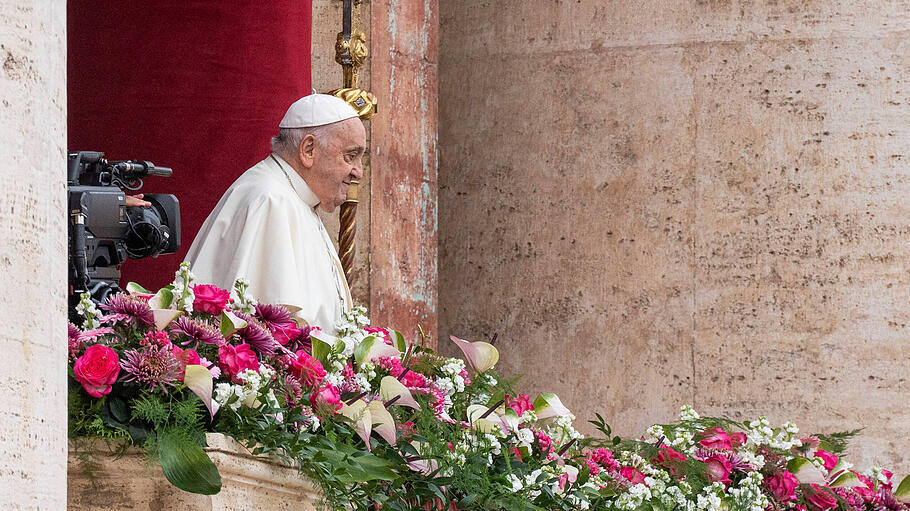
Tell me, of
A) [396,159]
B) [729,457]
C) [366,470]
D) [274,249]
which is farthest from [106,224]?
[396,159]

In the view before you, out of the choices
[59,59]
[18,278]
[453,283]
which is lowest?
[453,283]

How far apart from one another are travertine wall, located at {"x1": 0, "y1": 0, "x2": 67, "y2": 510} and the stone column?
3.98 metres

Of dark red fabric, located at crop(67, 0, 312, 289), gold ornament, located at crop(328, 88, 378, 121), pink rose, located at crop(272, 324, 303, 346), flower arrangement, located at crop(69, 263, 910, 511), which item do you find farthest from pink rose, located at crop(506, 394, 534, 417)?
dark red fabric, located at crop(67, 0, 312, 289)

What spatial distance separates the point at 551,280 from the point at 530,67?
105 centimetres

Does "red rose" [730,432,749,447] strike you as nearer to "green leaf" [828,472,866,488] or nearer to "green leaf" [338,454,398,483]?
"green leaf" [828,472,866,488]

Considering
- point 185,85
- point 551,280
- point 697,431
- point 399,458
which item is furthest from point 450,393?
point 551,280

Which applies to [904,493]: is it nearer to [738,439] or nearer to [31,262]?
[738,439]

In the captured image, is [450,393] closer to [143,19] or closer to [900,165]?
[143,19]

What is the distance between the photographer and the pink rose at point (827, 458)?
3080 millimetres

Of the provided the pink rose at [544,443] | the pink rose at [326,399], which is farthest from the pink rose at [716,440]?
the pink rose at [326,399]

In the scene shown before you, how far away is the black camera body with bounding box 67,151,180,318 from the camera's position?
7.64 feet

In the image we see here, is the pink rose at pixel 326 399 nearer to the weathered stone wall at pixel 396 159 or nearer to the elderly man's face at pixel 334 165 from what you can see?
the elderly man's face at pixel 334 165

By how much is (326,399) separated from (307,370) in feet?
0.25

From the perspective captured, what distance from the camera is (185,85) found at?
5.32m
